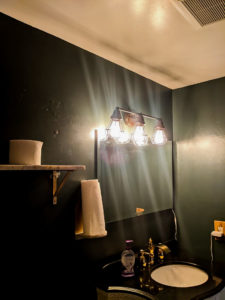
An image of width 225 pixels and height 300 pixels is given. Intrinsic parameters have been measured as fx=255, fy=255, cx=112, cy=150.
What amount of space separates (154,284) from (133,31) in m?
1.52


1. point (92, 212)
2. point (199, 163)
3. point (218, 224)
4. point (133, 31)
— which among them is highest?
point (133, 31)

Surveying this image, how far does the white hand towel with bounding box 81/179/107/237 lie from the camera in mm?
1477

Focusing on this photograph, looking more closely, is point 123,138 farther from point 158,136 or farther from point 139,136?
point 158,136

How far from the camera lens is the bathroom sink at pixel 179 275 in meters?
1.73

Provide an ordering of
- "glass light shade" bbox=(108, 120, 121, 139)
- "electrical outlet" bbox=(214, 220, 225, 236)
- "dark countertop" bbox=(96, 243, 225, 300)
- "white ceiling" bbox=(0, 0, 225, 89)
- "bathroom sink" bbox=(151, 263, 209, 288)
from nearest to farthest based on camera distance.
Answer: "white ceiling" bbox=(0, 0, 225, 89)
"dark countertop" bbox=(96, 243, 225, 300)
"bathroom sink" bbox=(151, 263, 209, 288)
"glass light shade" bbox=(108, 120, 121, 139)
"electrical outlet" bbox=(214, 220, 225, 236)

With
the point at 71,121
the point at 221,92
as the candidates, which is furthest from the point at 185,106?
the point at 71,121

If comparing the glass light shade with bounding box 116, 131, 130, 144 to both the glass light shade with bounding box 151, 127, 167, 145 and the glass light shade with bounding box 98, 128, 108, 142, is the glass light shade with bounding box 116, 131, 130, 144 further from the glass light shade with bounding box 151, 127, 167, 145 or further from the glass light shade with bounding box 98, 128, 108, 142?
the glass light shade with bounding box 151, 127, 167, 145

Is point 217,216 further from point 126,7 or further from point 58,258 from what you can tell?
point 126,7

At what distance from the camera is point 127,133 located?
6.54 feet

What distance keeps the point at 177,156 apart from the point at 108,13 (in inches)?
61.3

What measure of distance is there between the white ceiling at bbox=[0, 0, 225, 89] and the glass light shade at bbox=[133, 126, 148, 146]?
0.50 metres

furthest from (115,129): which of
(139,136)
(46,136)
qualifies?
(46,136)

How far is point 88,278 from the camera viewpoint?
1.61m

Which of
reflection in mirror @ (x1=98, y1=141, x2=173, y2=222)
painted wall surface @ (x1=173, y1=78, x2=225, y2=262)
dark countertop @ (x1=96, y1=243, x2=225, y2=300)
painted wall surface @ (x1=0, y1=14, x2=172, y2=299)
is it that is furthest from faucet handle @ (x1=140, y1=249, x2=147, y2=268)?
painted wall surface @ (x1=173, y1=78, x2=225, y2=262)
